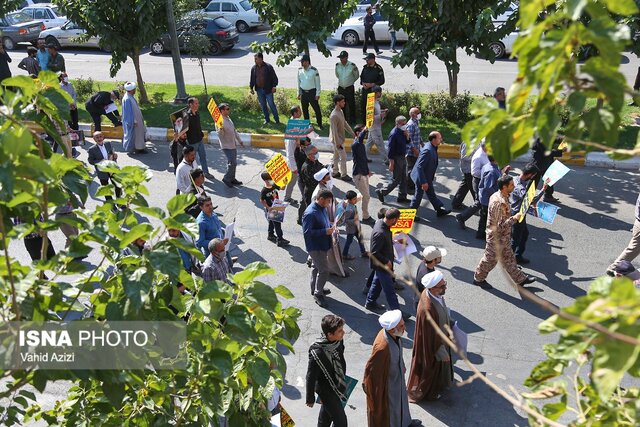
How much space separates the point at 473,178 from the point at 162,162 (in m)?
6.77

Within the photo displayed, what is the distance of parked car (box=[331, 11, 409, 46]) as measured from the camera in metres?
25.2

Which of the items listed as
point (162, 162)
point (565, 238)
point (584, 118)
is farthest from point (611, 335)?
point (162, 162)

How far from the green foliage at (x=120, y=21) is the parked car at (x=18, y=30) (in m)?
12.4

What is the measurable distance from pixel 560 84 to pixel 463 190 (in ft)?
32.1

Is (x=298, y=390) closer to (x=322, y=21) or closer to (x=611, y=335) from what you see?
(x=611, y=335)

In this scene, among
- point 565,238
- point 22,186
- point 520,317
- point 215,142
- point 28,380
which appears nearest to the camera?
point 22,186

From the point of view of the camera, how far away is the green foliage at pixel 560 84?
8.66 feet

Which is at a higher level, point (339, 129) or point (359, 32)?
point (359, 32)

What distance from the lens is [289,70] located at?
74.0 ft

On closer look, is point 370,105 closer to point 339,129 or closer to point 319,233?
point 339,129

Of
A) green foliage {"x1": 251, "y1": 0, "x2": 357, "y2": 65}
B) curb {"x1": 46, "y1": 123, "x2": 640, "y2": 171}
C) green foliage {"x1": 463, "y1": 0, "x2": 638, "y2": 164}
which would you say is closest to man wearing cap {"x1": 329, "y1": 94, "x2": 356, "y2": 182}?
curb {"x1": 46, "y1": 123, "x2": 640, "y2": 171}

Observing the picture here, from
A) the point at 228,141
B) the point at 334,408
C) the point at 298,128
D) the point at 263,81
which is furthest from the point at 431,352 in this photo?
the point at 263,81

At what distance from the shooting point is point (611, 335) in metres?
2.44

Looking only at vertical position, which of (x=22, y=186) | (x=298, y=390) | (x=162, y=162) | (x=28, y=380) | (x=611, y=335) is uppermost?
(x=22, y=186)
